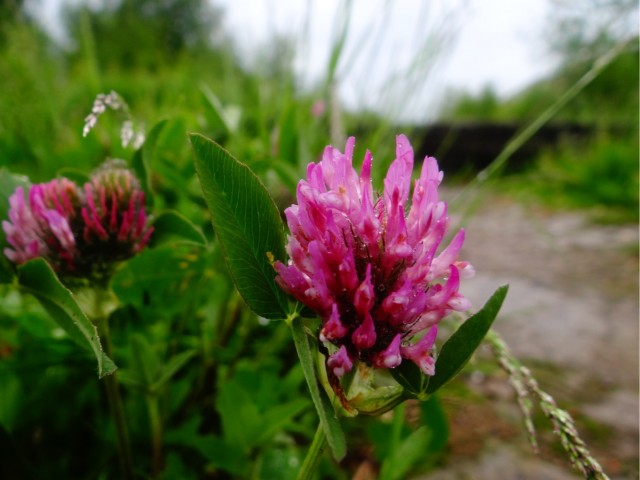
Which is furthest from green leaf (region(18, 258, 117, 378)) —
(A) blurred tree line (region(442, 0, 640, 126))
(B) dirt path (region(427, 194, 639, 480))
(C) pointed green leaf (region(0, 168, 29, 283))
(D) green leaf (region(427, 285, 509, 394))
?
(A) blurred tree line (region(442, 0, 640, 126))

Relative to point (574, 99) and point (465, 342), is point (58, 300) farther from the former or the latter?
point (574, 99)

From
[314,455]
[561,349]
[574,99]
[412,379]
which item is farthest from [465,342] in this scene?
[574,99]

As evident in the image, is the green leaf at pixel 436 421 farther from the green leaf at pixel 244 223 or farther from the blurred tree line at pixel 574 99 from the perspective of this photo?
the blurred tree line at pixel 574 99

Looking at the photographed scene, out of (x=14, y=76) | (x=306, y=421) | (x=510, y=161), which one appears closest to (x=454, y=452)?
(x=306, y=421)

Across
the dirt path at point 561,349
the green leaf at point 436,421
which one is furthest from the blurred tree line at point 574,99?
the green leaf at point 436,421

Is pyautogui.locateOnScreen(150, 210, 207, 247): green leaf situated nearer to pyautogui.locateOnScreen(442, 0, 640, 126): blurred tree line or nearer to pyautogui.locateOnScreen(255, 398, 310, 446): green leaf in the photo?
pyautogui.locateOnScreen(255, 398, 310, 446): green leaf

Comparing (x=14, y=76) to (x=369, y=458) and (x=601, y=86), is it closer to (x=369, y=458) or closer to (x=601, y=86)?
(x=369, y=458)
